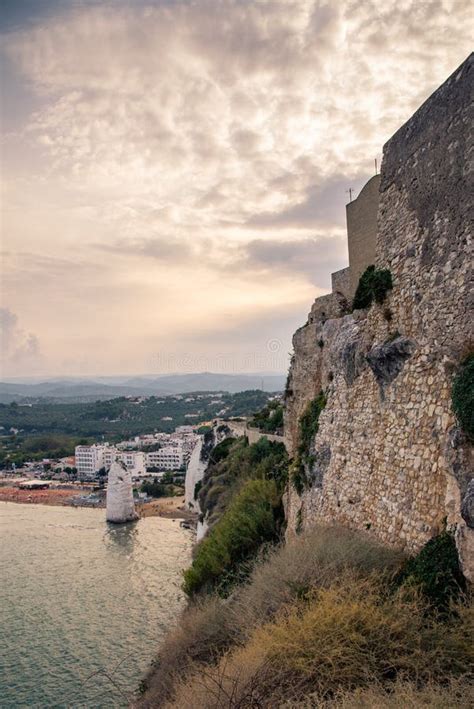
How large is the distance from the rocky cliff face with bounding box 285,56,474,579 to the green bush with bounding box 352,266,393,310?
0.29ft

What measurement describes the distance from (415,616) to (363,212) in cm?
753

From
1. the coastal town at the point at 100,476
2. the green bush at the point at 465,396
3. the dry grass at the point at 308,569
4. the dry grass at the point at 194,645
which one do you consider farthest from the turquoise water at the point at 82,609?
the coastal town at the point at 100,476

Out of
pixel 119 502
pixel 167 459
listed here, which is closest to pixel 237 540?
pixel 119 502

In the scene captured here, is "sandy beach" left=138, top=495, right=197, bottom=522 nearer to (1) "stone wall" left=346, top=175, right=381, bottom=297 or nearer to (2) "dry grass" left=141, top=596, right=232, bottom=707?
(2) "dry grass" left=141, top=596, right=232, bottom=707

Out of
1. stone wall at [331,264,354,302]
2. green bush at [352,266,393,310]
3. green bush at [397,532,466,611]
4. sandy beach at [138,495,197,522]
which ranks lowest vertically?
sandy beach at [138,495,197,522]

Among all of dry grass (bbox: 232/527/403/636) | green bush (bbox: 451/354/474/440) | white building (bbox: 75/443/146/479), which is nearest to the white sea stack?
white building (bbox: 75/443/146/479)

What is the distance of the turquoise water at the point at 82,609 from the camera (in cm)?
1405

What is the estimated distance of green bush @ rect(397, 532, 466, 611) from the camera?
12.9 ft

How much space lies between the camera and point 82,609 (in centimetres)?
1973

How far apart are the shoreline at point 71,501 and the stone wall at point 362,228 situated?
32997 millimetres

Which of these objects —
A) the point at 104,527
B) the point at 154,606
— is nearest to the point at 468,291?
the point at 154,606

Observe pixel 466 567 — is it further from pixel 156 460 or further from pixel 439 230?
pixel 156 460

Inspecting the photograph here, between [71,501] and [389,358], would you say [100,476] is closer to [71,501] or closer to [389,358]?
[71,501]

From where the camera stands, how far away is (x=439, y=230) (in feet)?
16.5
